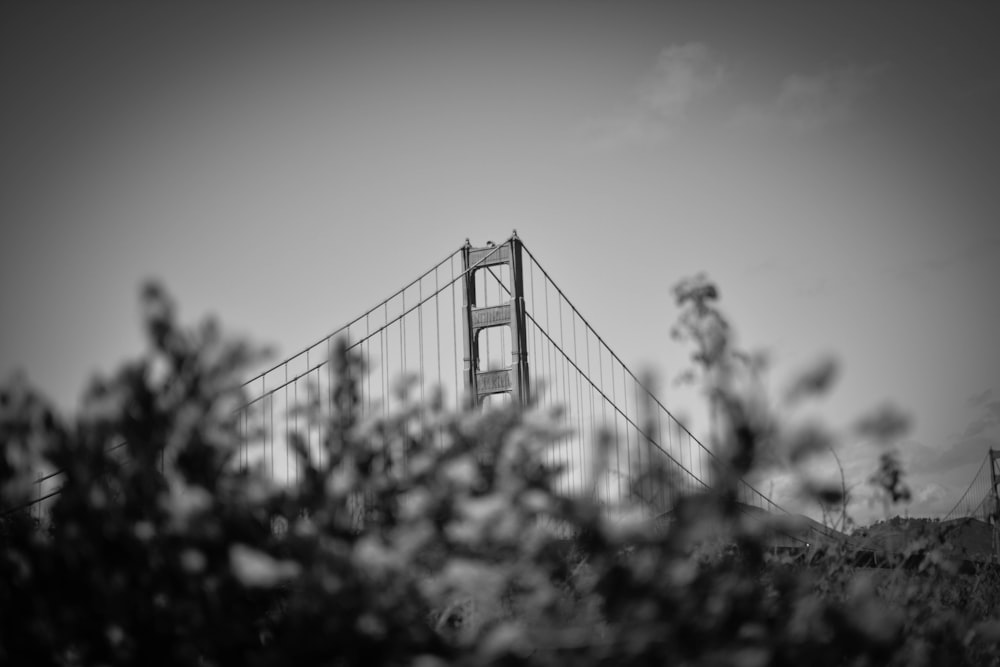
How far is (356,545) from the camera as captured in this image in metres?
1.71

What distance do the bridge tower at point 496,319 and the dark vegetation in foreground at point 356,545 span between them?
479 inches

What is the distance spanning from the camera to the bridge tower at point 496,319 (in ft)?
49.1

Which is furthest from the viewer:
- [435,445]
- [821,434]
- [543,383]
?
[543,383]

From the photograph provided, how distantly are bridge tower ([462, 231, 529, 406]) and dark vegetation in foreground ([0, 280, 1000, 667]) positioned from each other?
479 inches

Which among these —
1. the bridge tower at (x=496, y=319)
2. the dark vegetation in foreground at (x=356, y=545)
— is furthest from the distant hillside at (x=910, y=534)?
the bridge tower at (x=496, y=319)

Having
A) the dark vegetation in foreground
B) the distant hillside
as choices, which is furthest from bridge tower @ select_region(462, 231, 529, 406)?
the dark vegetation in foreground

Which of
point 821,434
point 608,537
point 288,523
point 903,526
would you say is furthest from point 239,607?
point 903,526

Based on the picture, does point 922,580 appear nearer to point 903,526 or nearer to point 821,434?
point 903,526

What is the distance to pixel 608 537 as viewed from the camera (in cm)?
155

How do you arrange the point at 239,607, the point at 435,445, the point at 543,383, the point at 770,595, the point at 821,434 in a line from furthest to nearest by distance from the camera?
the point at 770,595 < the point at 543,383 < the point at 435,445 < the point at 239,607 < the point at 821,434

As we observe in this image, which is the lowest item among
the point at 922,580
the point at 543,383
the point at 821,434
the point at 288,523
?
the point at 922,580

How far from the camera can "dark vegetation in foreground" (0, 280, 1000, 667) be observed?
1.53 meters

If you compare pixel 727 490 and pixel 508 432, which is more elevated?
pixel 508 432

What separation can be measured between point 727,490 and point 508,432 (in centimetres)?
48
